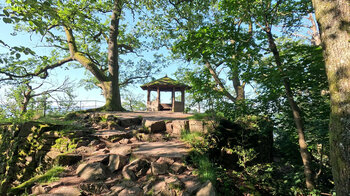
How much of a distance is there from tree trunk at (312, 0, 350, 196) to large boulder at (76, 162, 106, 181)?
3986mm

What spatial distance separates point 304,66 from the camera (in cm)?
388

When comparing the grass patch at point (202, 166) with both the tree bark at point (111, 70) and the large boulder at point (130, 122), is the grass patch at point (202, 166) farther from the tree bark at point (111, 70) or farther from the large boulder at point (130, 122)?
the tree bark at point (111, 70)

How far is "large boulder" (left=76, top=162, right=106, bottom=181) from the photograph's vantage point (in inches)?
138

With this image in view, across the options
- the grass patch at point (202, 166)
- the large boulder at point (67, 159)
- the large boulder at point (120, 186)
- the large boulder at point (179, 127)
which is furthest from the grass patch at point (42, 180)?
the large boulder at point (179, 127)

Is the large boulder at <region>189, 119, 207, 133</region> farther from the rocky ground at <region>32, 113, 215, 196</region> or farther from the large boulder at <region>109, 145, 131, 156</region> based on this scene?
the large boulder at <region>109, 145, 131, 156</region>

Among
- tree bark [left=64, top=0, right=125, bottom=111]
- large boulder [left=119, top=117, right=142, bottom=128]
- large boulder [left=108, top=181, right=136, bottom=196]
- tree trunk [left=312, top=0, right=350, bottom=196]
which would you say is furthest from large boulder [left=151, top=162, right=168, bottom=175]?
tree bark [left=64, top=0, right=125, bottom=111]

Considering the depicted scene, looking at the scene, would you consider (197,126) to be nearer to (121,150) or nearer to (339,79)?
(121,150)

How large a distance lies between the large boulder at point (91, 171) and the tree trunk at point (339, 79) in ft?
13.1

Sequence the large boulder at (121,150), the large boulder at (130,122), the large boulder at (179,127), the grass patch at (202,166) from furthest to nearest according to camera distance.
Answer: the large boulder at (130,122) < the large boulder at (179,127) < the large boulder at (121,150) < the grass patch at (202,166)

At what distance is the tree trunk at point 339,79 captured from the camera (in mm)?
2236

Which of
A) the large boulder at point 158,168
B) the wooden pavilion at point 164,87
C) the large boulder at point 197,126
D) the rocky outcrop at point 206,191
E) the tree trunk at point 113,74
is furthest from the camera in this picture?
the wooden pavilion at point 164,87

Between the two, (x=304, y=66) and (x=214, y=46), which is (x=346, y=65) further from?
(x=214, y=46)

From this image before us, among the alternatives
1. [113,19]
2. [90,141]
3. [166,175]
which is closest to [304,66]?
[166,175]

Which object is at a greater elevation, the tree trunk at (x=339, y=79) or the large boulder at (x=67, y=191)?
the tree trunk at (x=339, y=79)
